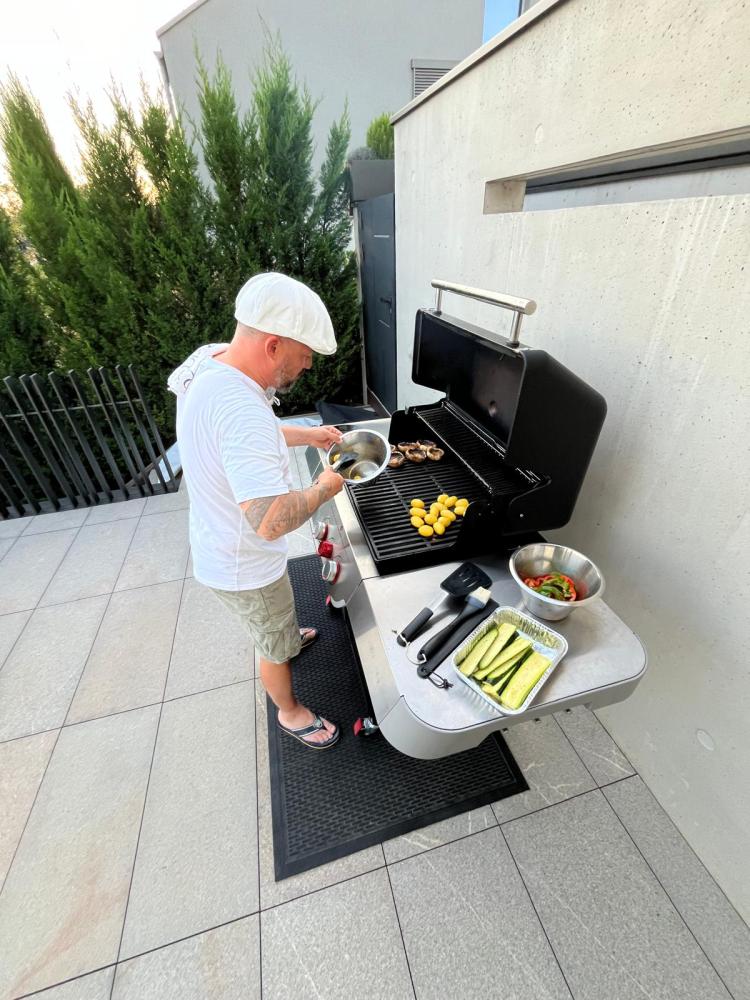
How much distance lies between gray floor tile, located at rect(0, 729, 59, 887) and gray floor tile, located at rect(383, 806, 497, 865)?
1422 millimetres

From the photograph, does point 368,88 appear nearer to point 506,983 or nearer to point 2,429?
point 2,429

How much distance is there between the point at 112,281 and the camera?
4180 mm

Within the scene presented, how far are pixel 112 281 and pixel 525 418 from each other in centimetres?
476

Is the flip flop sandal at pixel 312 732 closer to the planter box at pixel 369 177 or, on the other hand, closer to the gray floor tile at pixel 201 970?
the gray floor tile at pixel 201 970

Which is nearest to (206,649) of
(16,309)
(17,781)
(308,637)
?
(308,637)

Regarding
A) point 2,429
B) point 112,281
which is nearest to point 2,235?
point 112,281

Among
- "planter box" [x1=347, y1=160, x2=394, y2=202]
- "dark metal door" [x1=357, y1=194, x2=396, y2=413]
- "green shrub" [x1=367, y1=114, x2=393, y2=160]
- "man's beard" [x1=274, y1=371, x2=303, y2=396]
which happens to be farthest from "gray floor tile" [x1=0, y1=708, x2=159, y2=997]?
"green shrub" [x1=367, y1=114, x2=393, y2=160]

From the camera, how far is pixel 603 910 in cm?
136

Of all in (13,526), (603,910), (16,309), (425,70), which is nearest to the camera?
(603,910)

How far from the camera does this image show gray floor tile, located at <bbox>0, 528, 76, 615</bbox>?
262 cm

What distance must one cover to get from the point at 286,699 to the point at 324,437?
3.62 ft

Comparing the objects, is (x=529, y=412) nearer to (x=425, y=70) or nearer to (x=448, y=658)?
(x=448, y=658)

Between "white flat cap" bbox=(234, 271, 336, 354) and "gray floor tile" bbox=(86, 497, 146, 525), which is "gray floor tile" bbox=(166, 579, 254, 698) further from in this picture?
"white flat cap" bbox=(234, 271, 336, 354)

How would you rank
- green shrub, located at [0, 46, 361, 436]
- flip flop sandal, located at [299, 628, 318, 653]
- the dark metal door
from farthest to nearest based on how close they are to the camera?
1. green shrub, located at [0, 46, 361, 436]
2. the dark metal door
3. flip flop sandal, located at [299, 628, 318, 653]
